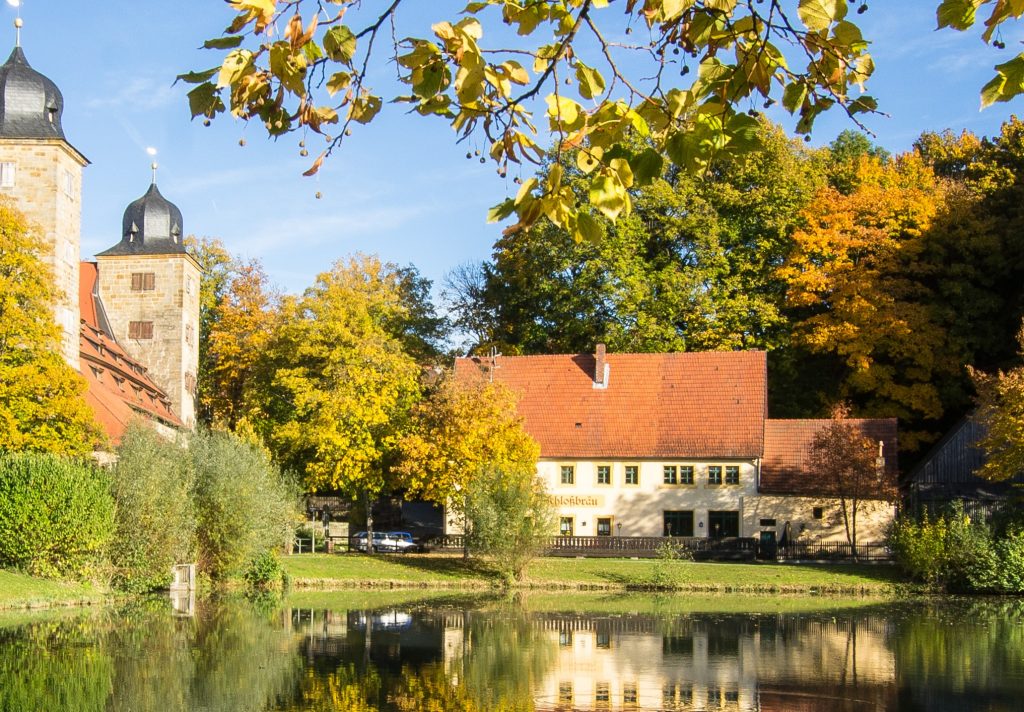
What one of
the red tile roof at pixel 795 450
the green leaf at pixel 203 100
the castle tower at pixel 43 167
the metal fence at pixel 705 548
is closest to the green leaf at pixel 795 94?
the green leaf at pixel 203 100

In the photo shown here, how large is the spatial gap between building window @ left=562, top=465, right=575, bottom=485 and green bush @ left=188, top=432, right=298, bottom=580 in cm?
1485

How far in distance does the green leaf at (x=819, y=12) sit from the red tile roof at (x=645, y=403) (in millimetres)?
42395

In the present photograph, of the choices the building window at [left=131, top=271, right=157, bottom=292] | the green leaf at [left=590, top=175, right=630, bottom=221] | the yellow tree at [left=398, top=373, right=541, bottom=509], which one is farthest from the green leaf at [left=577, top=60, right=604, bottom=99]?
the building window at [left=131, top=271, right=157, bottom=292]

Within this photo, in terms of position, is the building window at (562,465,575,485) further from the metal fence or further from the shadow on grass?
the shadow on grass

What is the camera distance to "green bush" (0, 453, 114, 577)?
29.9 m

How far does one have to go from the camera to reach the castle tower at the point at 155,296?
55.5 metres

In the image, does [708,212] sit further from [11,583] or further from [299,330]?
[11,583]

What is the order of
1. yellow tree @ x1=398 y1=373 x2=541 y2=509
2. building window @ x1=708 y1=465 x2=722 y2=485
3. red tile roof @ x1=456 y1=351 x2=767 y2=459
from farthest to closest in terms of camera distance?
1. red tile roof @ x1=456 y1=351 x2=767 y2=459
2. building window @ x1=708 y1=465 x2=722 y2=485
3. yellow tree @ x1=398 y1=373 x2=541 y2=509

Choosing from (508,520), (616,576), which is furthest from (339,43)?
(616,576)

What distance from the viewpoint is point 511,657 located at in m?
22.0

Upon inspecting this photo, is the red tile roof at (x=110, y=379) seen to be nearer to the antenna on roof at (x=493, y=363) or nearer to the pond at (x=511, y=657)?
the pond at (x=511, y=657)

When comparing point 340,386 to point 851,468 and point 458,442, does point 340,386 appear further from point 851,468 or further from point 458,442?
point 851,468

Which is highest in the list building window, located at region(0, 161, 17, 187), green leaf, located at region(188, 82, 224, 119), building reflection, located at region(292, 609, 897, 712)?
building window, located at region(0, 161, 17, 187)

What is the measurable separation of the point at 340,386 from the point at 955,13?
43494mm
